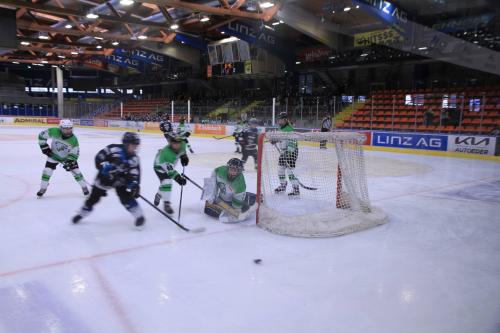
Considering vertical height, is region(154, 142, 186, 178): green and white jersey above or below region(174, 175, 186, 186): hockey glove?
above

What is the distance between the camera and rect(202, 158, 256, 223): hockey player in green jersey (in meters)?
4.47

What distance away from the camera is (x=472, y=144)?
1156 centimetres

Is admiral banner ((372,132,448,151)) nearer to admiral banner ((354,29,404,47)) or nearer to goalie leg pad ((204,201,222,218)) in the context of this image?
admiral banner ((354,29,404,47))

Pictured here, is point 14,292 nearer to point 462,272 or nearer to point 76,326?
point 76,326

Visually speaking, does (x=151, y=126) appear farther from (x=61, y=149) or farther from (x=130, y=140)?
(x=130, y=140)

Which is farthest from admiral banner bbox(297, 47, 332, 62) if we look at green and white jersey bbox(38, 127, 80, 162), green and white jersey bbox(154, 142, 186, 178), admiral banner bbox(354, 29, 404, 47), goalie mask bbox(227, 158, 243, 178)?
goalie mask bbox(227, 158, 243, 178)

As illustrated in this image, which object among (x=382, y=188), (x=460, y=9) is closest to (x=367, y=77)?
(x=460, y=9)

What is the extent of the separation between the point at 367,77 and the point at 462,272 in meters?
20.5

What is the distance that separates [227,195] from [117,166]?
1296 millimetres

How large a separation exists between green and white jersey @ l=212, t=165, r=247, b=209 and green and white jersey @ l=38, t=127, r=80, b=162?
2232 mm

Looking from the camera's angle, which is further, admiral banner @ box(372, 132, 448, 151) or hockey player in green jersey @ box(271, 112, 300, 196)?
admiral banner @ box(372, 132, 448, 151)

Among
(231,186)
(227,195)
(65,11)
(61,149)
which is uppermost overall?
(65,11)

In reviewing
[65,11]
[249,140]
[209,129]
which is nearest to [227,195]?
[249,140]

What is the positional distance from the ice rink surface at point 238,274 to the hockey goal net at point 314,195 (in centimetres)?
17
